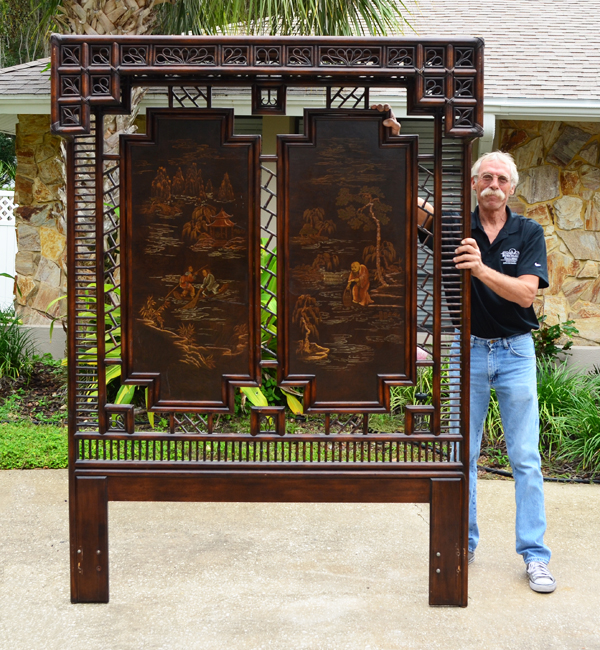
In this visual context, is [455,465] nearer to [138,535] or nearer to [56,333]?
[138,535]

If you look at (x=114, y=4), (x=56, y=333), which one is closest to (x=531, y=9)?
(x=114, y=4)

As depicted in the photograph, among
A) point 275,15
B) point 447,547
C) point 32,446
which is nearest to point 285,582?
point 447,547

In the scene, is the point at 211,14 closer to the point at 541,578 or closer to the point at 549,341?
the point at 549,341

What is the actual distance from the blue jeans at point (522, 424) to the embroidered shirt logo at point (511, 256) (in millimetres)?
378

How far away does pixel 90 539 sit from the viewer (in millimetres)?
3232

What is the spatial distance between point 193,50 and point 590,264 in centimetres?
580

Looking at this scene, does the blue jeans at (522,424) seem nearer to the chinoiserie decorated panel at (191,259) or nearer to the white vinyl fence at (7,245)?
the chinoiserie decorated panel at (191,259)

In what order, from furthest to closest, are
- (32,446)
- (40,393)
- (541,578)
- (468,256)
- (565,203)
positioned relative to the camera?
(565,203) < (40,393) < (32,446) < (541,578) < (468,256)

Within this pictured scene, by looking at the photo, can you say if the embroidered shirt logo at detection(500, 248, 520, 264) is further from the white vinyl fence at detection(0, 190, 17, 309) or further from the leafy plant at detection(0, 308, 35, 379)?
the white vinyl fence at detection(0, 190, 17, 309)

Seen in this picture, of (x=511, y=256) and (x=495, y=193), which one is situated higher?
(x=495, y=193)

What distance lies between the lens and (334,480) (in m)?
3.23

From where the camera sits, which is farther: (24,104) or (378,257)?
(24,104)

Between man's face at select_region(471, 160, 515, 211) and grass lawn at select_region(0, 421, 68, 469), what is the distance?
12.3ft

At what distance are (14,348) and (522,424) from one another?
19.8 ft
